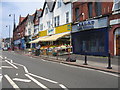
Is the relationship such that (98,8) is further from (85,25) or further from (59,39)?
(59,39)

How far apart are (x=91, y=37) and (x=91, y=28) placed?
4.00 ft

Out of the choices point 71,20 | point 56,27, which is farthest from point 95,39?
point 56,27

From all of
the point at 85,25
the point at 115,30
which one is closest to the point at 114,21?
the point at 115,30

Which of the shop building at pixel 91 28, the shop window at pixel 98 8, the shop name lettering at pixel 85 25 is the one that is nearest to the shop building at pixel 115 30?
the shop building at pixel 91 28

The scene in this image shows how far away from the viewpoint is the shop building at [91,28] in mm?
19031

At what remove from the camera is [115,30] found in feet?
58.4

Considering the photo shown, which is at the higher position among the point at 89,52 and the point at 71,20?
the point at 71,20

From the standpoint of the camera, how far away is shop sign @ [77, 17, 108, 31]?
62.1 feet

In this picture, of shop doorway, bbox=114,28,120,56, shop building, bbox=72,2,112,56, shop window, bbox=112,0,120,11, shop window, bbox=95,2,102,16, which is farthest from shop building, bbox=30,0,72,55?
shop window, bbox=112,0,120,11

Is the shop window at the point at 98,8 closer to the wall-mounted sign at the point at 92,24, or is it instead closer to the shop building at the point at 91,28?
the shop building at the point at 91,28

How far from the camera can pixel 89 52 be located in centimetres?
2167

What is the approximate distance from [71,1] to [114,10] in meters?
9.69

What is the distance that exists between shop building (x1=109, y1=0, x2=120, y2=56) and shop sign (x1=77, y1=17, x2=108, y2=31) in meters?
0.92

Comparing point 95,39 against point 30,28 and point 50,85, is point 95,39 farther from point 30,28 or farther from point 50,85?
point 30,28
